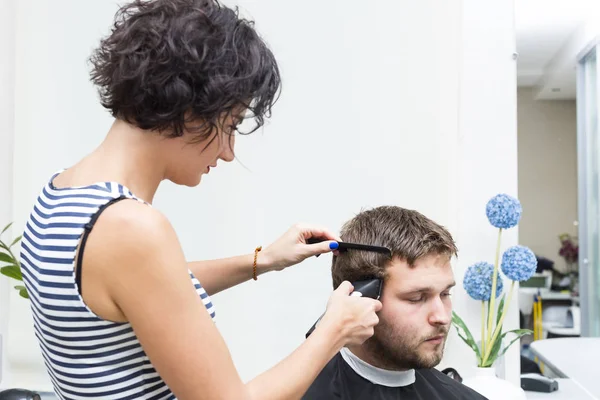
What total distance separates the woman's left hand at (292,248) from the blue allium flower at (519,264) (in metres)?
0.87

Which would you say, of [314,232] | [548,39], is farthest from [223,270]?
[548,39]

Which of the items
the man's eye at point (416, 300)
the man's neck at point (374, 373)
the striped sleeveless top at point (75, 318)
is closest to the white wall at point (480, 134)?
the man's neck at point (374, 373)

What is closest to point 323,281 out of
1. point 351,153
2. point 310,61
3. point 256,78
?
point 351,153

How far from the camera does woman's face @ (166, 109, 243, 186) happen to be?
1.00 metres

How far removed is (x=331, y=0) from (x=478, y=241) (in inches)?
43.3

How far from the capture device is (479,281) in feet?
7.07

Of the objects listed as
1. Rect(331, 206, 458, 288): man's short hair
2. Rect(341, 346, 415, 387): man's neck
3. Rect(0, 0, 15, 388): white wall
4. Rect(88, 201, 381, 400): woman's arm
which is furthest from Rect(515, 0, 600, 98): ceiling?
Rect(0, 0, 15, 388): white wall

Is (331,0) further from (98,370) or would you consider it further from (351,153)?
(98,370)

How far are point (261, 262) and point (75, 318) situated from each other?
65 centimetres

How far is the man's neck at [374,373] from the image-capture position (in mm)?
1730

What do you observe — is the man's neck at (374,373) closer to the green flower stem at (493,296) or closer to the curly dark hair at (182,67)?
the green flower stem at (493,296)

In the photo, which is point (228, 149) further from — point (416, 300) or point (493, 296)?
point (493, 296)

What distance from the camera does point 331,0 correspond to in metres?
2.48

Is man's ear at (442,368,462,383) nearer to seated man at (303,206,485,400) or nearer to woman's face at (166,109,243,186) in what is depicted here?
seated man at (303,206,485,400)
